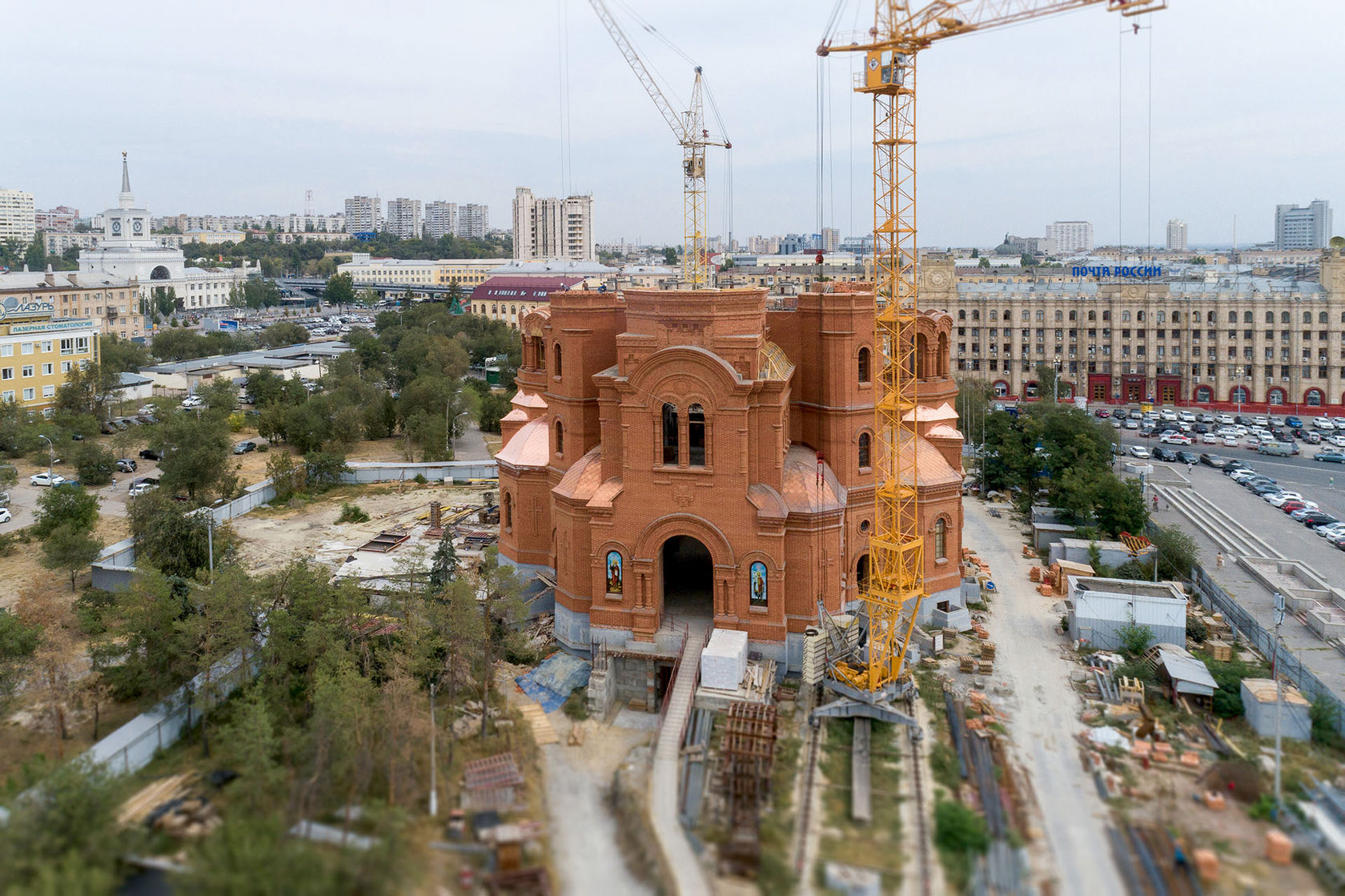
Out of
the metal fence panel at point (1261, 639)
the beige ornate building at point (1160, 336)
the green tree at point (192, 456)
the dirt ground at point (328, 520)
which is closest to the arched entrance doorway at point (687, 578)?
the dirt ground at point (328, 520)

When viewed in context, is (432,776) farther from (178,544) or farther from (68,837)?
(178,544)

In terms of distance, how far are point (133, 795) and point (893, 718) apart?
848 inches

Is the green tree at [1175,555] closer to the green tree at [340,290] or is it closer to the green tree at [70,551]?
the green tree at [70,551]

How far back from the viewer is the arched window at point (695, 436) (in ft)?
117

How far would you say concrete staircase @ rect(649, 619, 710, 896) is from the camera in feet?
79.5

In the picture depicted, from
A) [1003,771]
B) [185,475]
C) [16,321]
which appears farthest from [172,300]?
[1003,771]

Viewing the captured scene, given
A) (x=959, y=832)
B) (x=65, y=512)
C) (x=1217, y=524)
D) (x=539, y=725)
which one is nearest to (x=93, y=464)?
(x=65, y=512)

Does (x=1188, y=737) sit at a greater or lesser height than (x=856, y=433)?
lesser

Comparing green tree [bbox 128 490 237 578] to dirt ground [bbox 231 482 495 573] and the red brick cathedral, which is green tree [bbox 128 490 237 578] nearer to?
dirt ground [bbox 231 482 495 573]

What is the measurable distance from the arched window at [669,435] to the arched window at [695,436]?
552mm

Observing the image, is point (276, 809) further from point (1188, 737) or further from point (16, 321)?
point (16, 321)

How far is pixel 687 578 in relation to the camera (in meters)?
41.3

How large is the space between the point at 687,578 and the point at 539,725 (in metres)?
10.6

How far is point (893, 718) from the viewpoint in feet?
103
